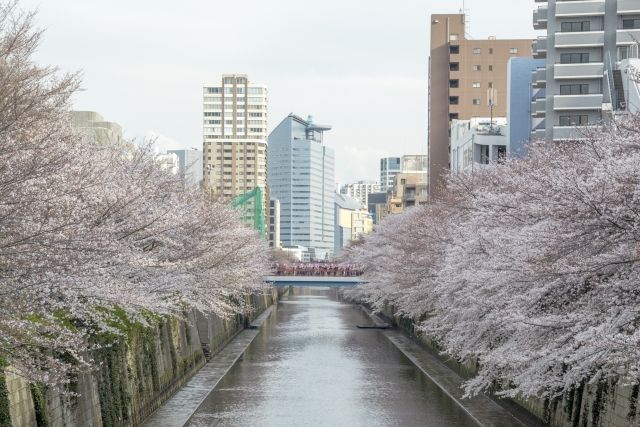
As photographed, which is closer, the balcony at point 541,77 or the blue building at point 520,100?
the balcony at point 541,77

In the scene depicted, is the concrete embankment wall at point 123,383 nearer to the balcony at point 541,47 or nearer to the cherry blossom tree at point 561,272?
the cherry blossom tree at point 561,272

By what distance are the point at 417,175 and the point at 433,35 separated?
131 feet

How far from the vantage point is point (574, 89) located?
6994cm

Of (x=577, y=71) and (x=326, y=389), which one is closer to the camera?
(x=326, y=389)

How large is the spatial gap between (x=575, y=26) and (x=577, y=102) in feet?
19.5

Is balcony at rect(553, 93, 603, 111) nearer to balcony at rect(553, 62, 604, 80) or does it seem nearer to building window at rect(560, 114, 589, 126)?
building window at rect(560, 114, 589, 126)

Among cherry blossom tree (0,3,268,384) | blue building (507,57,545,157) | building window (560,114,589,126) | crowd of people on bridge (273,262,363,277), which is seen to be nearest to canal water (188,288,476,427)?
cherry blossom tree (0,3,268,384)

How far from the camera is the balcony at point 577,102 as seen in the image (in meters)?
68.3

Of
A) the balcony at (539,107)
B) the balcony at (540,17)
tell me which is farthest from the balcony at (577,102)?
the balcony at (540,17)

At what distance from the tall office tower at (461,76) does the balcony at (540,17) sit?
41.4 metres

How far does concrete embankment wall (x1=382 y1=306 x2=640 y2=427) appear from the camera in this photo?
24312 millimetres

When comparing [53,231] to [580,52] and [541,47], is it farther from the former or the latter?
[541,47]

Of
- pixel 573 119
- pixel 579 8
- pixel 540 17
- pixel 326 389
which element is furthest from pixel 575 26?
pixel 326 389

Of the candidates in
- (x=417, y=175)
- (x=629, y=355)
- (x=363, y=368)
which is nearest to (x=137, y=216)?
(x=629, y=355)
